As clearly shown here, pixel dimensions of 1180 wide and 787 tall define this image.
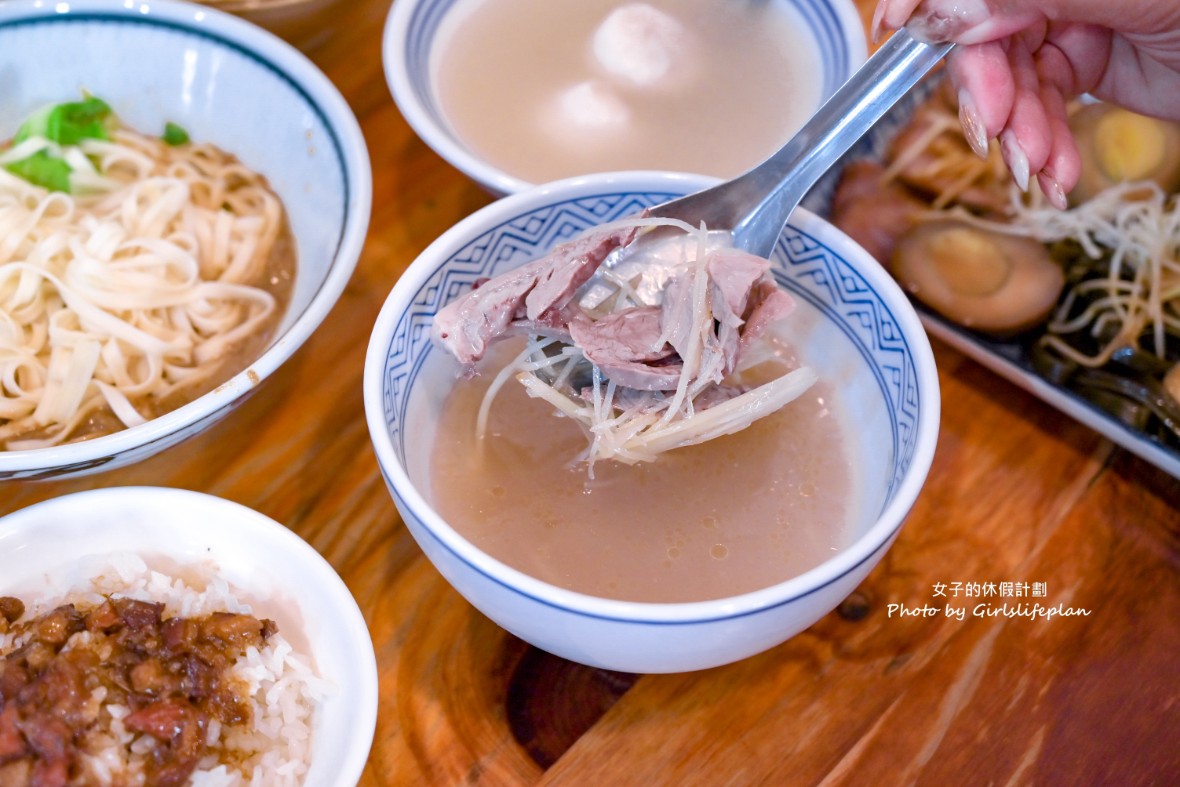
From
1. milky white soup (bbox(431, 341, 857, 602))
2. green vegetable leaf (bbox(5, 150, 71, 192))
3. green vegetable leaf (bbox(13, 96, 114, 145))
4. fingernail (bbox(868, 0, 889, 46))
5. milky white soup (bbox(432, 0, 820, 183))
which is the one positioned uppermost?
fingernail (bbox(868, 0, 889, 46))

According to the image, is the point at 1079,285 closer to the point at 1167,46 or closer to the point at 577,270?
the point at 1167,46

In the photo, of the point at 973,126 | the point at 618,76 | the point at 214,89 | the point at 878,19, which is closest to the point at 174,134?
the point at 214,89

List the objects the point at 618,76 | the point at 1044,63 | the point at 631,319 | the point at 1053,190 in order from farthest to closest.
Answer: the point at 618,76 → the point at 1044,63 → the point at 1053,190 → the point at 631,319

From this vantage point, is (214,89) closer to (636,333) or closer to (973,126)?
(636,333)

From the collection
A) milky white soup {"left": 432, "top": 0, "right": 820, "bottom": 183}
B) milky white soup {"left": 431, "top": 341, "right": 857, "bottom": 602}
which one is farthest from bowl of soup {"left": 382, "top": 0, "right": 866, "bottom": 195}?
milky white soup {"left": 431, "top": 341, "right": 857, "bottom": 602}

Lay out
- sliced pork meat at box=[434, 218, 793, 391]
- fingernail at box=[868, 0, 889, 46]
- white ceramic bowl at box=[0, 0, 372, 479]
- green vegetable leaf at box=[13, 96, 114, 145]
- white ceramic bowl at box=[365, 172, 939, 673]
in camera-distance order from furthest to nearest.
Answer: green vegetable leaf at box=[13, 96, 114, 145] → white ceramic bowl at box=[0, 0, 372, 479] → fingernail at box=[868, 0, 889, 46] → sliced pork meat at box=[434, 218, 793, 391] → white ceramic bowl at box=[365, 172, 939, 673]

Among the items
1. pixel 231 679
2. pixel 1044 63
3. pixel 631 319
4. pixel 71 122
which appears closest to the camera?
pixel 231 679

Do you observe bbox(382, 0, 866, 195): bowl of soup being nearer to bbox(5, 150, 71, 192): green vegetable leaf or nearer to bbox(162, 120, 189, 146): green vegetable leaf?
bbox(162, 120, 189, 146): green vegetable leaf
